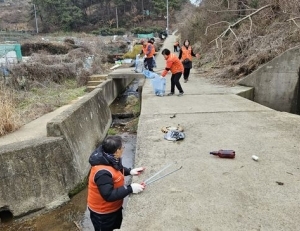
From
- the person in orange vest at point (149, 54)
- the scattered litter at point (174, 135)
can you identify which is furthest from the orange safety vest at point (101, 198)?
the person in orange vest at point (149, 54)

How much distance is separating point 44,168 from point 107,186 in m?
2.75

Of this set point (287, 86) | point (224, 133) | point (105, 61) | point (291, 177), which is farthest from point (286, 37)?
point (105, 61)

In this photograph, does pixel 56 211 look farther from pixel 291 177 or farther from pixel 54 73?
pixel 54 73

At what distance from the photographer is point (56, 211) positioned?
529 centimetres

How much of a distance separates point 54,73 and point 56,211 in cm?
977

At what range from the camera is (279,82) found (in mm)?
9867

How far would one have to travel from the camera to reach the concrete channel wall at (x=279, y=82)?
9555mm

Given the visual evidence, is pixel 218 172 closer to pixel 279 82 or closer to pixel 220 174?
pixel 220 174

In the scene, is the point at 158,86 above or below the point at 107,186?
above

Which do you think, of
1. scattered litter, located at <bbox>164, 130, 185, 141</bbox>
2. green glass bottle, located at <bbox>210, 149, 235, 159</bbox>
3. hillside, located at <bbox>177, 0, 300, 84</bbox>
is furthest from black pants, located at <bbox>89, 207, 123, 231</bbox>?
hillside, located at <bbox>177, 0, 300, 84</bbox>

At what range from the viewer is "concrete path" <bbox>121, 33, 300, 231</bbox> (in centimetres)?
300

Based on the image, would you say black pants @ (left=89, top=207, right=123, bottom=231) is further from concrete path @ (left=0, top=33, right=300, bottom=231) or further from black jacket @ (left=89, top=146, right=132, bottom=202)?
black jacket @ (left=89, top=146, right=132, bottom=202)

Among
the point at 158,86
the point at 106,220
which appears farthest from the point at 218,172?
the point at 158,86

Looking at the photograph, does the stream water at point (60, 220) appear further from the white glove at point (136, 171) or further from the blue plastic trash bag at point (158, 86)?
the blue plastic trash bag at point (158, 86)
